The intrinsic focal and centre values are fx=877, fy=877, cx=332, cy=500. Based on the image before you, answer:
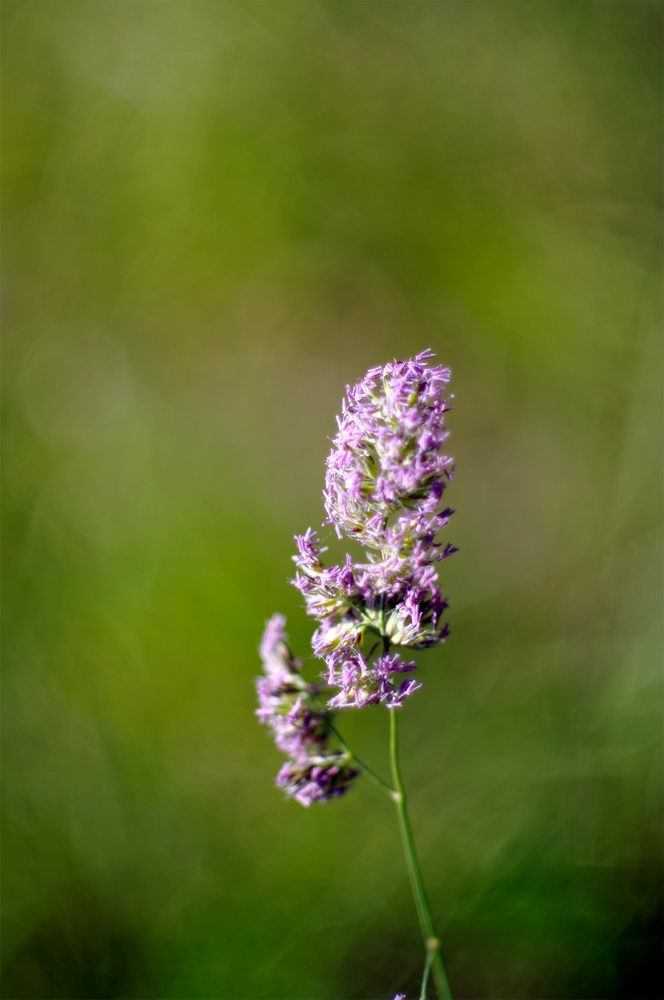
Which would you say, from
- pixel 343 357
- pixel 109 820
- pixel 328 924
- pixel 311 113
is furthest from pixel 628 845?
pixel 311 113

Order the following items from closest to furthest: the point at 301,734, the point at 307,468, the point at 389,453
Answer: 1. the point at 389,453
2. the point at 301,734
3. the point at 307,468

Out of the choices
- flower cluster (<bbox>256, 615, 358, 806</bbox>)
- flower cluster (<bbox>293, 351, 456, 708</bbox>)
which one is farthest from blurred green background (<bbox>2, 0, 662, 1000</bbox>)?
flower cluster (<bbox>293, 351, 456, 708</bbox>)

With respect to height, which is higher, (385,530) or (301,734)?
(385,530)

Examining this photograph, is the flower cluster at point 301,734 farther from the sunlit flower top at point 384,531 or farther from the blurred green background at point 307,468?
the blurred green background at point 307,468

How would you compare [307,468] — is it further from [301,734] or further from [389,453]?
[389,453]

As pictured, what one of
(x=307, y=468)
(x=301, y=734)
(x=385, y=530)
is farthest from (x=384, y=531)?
(x=307, y=468)

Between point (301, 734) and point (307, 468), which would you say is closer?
point (301, 734)

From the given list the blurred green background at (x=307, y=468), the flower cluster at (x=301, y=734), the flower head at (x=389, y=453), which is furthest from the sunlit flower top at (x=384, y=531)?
the blurred green background at (x=307, y=468)
